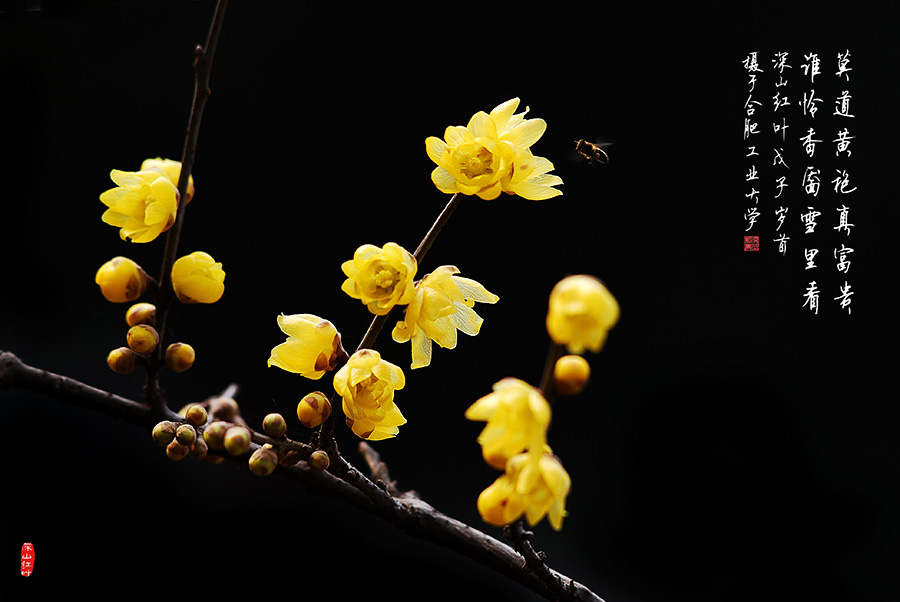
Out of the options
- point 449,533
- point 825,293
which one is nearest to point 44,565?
point 449,533

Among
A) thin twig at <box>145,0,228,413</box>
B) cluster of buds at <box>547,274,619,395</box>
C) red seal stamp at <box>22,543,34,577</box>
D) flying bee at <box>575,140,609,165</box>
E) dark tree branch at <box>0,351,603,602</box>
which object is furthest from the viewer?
red seal stamp at <box>22,543,34,577</box>

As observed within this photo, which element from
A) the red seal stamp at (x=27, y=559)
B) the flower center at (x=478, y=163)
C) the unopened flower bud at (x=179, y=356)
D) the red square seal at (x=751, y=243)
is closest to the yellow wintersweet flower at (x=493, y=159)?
the flower center at (x=478, y=163)

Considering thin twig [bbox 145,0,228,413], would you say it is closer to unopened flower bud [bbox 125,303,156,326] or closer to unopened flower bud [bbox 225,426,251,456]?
unopened flower bud [bbox 125,303,156,326]

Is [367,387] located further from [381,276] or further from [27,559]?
[27,559]

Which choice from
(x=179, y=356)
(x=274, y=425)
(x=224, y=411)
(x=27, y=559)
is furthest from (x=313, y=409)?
(x=27, y=559)

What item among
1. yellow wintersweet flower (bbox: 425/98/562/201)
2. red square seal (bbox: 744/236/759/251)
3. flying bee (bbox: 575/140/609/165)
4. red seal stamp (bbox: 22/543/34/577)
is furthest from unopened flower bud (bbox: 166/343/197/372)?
red square seal (bbox: 744/236/759/251)

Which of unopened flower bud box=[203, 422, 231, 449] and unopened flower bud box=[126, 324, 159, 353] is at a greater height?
unopened flower bud box=[126, 324, 159, 353]

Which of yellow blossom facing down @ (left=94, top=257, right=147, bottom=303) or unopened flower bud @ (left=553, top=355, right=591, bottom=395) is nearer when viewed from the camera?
unopened flower bud @ (left=553, top=355, right=591, bottom=395)
